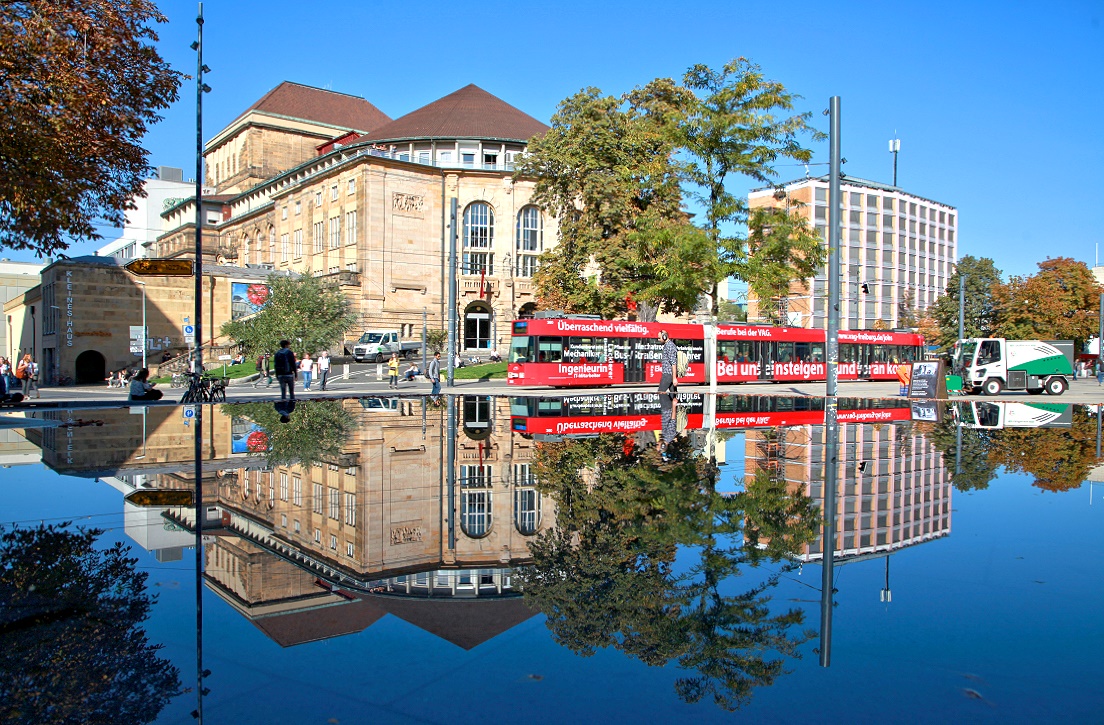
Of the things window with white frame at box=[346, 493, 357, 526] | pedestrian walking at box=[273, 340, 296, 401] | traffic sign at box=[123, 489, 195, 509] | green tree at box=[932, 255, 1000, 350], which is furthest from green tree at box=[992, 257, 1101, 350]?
traffic sign at box=[123, 489, 195, 509]

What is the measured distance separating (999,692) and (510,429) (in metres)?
11.3

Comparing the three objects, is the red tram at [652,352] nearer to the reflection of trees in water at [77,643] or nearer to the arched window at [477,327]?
the reflection of trees in water at [77,643]

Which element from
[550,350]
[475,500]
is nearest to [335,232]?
[550,350]

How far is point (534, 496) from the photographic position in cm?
699

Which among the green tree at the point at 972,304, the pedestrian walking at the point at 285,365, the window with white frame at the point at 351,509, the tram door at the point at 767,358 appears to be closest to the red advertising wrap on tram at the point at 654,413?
the window with white frame at the point at 351,509

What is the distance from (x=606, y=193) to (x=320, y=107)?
62.8 metres

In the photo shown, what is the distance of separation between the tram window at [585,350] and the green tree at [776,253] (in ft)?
21.3

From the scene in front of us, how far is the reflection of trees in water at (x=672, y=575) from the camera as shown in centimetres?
328

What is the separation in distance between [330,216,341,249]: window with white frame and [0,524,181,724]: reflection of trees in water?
58049 millimetres

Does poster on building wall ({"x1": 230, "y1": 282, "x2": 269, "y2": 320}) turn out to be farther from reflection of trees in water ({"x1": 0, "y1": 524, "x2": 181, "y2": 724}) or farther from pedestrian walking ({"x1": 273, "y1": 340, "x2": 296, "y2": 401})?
reflection of trees in water ({"x1": 0, "y1": 524, "x2": 181, "y2": 724})

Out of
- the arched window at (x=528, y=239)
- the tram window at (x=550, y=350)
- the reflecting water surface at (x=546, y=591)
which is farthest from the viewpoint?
the arched window at (x=528, y=239)

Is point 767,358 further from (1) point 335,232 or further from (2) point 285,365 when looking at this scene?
(1) point 335,232

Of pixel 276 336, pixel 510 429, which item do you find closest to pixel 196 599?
pixel 510 429

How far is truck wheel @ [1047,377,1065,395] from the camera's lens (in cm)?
3147
